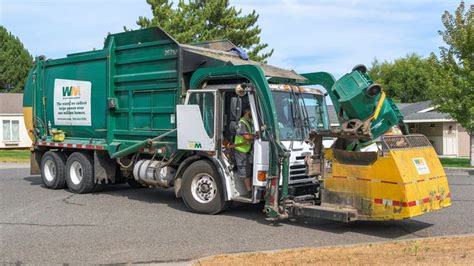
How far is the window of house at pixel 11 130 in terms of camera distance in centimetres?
3456

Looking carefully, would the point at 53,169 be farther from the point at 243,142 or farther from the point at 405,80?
the point at 405,80

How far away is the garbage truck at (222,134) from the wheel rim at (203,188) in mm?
19

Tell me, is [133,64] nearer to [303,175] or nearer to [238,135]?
[238,135]

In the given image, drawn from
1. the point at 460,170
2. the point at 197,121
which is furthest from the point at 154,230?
the point at 460,170

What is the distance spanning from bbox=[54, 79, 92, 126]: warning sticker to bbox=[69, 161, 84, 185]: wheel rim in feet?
3.13

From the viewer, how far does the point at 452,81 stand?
20.8m

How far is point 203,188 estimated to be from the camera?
957 centimetres

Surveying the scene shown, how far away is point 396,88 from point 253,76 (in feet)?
179

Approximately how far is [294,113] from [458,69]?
1385 centimetres

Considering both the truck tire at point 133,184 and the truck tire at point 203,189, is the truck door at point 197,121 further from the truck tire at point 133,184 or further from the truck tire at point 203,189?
→ the truck tire at point 133,184

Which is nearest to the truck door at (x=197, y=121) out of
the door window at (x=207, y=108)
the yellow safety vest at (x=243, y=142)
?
the door window at (x=207, y=108)

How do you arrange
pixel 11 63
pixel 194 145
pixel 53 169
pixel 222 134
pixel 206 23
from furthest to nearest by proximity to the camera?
1. pixel 11 63
2. pixel 206 23
3. pixel 53 169
4. pixel 194 145
5. pixel 222 134

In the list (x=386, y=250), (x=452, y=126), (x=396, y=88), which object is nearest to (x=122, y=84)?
(x=386, y=250)

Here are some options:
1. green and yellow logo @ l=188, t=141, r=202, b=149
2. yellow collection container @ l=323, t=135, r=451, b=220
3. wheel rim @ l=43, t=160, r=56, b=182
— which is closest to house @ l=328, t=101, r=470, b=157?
wheel rim @ l=43, t=160, r=56, b=182
